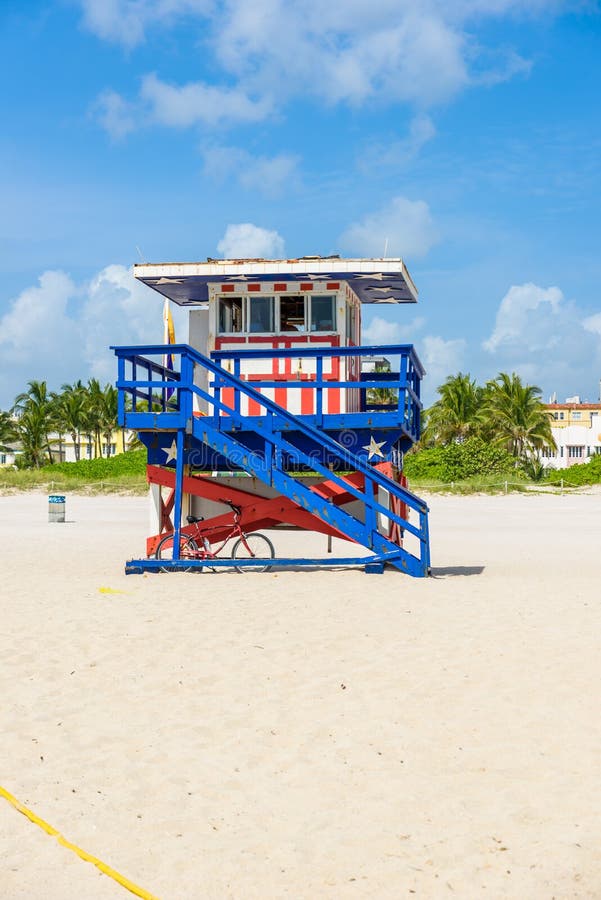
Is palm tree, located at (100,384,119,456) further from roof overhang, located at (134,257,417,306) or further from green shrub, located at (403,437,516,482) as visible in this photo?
roof overhang, located at (134,257,417,306)

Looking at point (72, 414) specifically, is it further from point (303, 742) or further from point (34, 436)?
point (303, 742)

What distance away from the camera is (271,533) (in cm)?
2630

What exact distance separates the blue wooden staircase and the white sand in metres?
1.45

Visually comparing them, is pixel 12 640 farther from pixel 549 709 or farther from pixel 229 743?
pixel 549 709

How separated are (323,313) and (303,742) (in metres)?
10.3

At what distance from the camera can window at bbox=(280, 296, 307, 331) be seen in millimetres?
15773

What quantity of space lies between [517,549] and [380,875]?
56.3 feet

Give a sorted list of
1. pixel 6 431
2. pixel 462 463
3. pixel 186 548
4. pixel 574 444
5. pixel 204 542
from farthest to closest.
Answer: pixel 574 444, pixel 6 431, pixel 462 463, pixel 204 542, pixel 186 548

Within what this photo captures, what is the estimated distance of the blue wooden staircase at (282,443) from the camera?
45.2 feet

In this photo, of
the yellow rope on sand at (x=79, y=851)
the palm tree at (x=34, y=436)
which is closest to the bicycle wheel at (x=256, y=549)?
the yellow rope on sand at (x=79, y=851)

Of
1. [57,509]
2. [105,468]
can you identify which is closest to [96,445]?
[105,468]

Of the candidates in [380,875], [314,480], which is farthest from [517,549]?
[380,875]

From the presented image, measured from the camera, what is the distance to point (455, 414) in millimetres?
73000

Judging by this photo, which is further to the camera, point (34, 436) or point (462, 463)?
point (34, 436)
